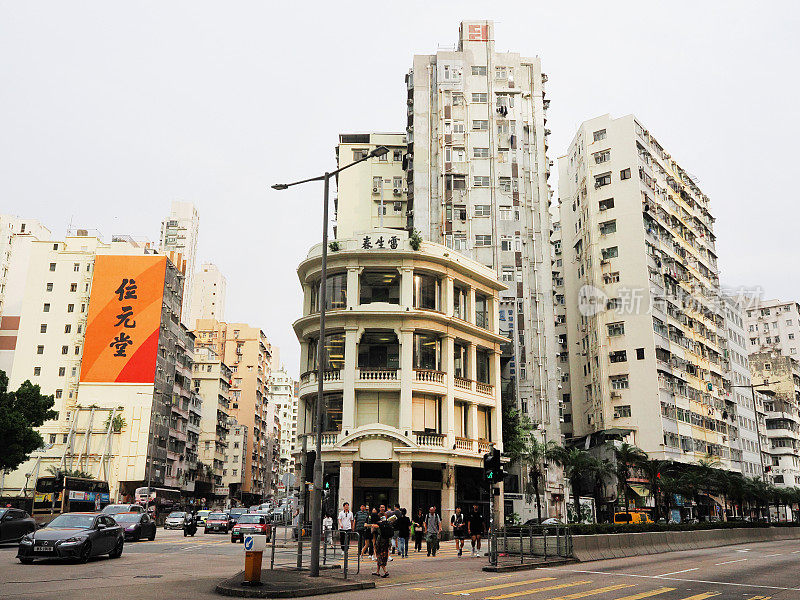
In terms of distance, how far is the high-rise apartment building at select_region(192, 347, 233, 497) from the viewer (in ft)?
353

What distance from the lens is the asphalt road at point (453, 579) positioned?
15.7 meters

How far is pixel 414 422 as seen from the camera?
43844mm

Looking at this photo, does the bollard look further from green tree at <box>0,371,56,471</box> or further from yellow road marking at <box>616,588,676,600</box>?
green tree at <box>0,371,56,471</box>

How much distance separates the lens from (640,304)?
73.2m

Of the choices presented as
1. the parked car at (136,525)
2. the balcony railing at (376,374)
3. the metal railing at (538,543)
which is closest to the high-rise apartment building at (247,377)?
the balcony railing at (376,374)

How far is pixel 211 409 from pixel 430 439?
72711mm

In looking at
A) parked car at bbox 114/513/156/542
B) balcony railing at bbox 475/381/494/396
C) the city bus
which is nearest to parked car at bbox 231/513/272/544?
parked car at bbox 114/513/156/542

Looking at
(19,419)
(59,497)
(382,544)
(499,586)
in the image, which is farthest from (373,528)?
(19,419)

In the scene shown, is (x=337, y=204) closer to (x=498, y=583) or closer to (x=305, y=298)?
(x=305, y=298)

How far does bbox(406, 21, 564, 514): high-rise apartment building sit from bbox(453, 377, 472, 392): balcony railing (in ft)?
53.9

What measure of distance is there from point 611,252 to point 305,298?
4214 cm

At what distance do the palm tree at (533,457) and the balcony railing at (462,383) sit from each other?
1140 cm

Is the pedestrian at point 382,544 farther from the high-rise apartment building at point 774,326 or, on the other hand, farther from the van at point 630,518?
the high-rise apartment building at point 774,326

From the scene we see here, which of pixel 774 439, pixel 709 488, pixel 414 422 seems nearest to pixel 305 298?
pixel 414 422
